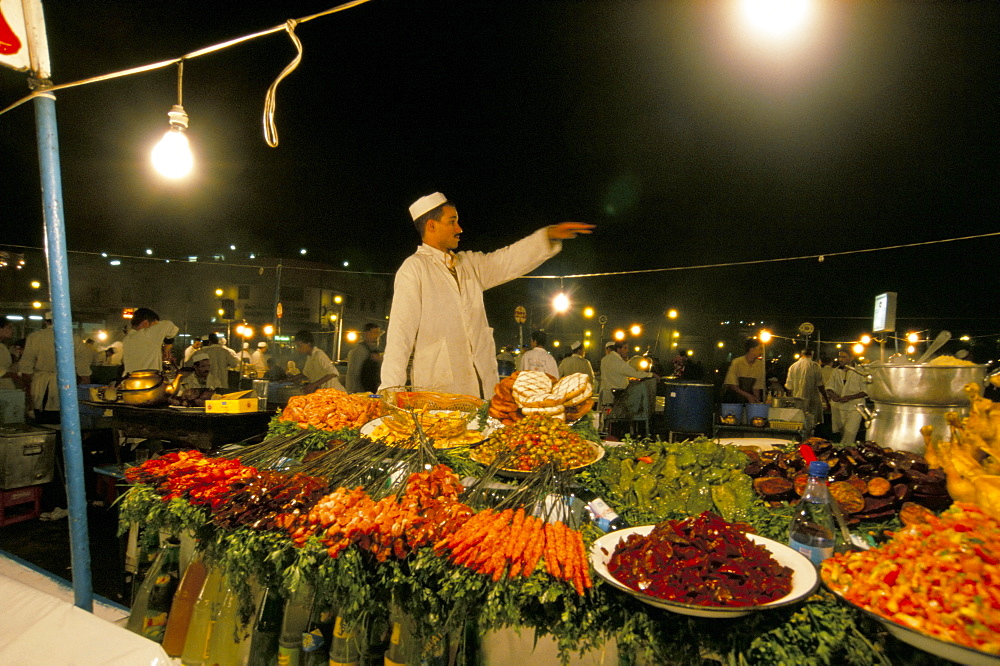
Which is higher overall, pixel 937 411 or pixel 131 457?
pixel 937 411

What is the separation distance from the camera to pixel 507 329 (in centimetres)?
3178

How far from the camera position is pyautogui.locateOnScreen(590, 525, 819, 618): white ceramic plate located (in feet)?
3.88

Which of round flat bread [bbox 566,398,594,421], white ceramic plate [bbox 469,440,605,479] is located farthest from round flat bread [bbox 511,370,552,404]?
white ceramic plate [bbox 469,440,605,479]

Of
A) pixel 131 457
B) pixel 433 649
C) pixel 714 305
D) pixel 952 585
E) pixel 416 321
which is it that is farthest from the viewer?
pixel 714 305

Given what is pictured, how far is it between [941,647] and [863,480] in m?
1.01

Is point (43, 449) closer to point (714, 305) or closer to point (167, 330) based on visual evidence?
point (167, 330)

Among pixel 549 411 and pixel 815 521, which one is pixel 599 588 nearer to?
pixel 815 521

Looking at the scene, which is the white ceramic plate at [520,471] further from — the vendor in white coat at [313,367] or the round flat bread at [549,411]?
the vendor in white coat at [313,367]

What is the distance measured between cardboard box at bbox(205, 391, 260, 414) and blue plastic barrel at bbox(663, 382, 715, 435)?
7.17 m

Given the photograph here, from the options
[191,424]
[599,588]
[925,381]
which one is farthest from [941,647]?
[191,424]

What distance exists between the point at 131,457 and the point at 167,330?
6.20ft

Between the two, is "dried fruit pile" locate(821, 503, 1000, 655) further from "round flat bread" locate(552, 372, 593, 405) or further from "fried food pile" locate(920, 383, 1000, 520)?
"round flat bread" locate(552, 372, 593, 405)

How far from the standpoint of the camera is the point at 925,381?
2.30 metres

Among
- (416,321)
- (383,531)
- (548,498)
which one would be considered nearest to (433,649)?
(383,531)
